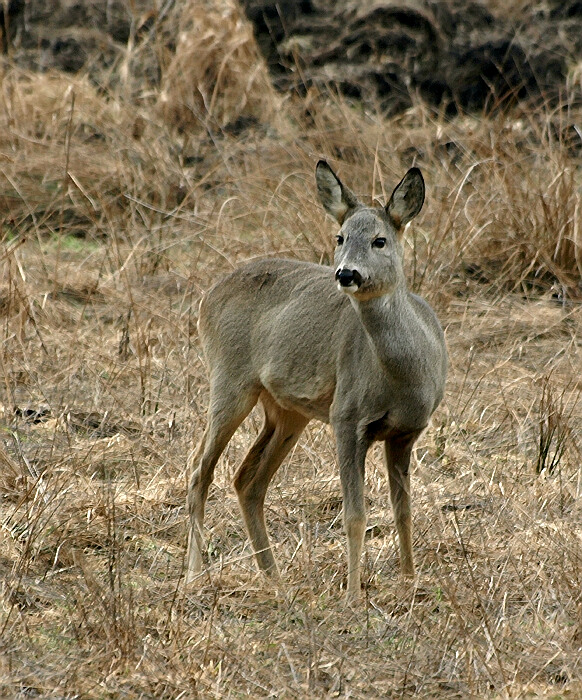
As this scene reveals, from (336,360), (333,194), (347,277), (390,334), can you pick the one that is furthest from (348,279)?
(333,194)

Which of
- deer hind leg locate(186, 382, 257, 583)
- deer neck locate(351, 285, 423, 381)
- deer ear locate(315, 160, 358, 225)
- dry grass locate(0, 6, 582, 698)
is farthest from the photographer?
deer hind leg locate(186, 382, 257, 583)

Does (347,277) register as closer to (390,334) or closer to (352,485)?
(390,334)

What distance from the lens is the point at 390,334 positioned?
521 cm

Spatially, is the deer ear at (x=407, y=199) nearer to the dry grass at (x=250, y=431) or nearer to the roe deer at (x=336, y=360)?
the roe deer at (x=336, y=360)

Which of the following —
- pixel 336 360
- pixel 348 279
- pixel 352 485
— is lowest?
pixel 352 485

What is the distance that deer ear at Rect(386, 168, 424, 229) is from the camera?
540cm

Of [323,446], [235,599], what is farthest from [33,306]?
[235,599]

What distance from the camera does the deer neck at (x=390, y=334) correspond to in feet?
17.0

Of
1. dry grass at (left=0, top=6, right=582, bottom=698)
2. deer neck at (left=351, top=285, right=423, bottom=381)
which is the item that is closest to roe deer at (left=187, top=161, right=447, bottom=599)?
deer neck at (left=351, top=285, right=423, bottom=381)

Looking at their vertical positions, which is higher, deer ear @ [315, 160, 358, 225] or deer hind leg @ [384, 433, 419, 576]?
deer ear @ [315, 160, 358, 225]

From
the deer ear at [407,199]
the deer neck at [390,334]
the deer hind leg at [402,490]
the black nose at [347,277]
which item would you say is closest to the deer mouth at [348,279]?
Result: the black nose at [347,277]

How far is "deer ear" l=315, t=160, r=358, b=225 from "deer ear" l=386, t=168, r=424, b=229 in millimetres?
191

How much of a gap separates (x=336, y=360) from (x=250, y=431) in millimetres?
1630

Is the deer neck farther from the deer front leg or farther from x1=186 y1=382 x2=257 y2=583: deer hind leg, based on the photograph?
x1=186 y1=382 x2=257 y2=583: deer hind leg
